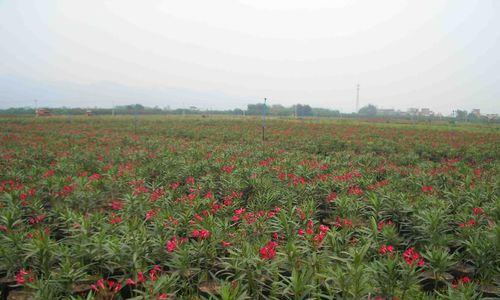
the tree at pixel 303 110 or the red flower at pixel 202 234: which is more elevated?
the tree at pixel 303 110

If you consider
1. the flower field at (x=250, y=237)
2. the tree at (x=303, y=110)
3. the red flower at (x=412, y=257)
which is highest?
the tree at (x=303, y=110)

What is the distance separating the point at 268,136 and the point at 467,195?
1402 centimetres

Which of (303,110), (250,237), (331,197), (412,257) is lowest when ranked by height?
(250,237)

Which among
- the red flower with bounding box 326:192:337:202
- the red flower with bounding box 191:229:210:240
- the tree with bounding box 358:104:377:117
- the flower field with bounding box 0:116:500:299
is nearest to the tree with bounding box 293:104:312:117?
the tree with bounding box 358:104:377:117

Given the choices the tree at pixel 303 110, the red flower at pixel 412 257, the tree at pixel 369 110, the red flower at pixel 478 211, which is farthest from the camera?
the tree at pixel 369 110

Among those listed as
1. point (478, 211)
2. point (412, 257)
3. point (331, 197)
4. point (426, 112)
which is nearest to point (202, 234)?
point (412, 257)

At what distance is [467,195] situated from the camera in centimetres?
639

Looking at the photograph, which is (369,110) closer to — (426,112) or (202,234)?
(426,112)

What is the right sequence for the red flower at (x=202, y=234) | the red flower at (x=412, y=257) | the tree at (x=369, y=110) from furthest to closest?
1. the tree at (x=369, y=110)
2. the red flower at (x=202, y=234)
3. the red flower at (x=412, y=257)

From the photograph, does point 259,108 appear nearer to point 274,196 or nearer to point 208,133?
point 208,133

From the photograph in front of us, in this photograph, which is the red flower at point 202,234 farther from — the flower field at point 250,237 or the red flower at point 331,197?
the red flower at point 331,197

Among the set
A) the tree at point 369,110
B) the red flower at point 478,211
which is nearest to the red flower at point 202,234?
the red flower at point 478,211

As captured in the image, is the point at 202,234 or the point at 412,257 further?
the point at 202,234

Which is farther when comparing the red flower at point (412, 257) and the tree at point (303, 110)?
the tree at point (303, 110)
